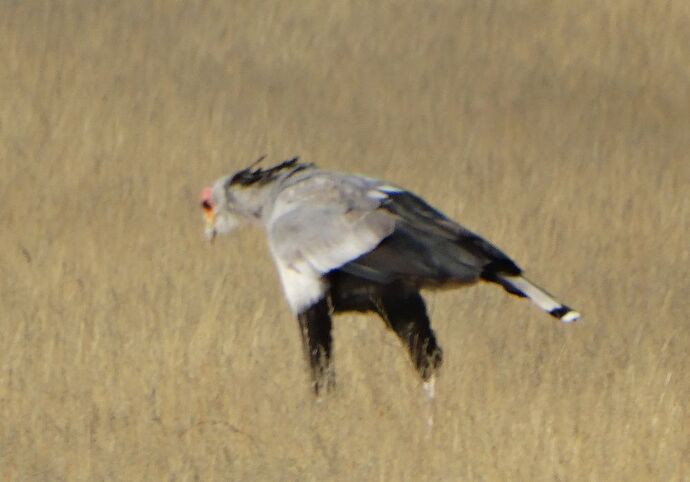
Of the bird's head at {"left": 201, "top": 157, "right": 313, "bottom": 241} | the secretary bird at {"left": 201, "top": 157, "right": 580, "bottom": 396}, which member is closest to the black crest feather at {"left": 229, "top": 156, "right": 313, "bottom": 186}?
the bird's head at {"left": 201, "top": 157, "right": 313, "bottom": 241}

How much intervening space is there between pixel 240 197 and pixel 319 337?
1.03 metres

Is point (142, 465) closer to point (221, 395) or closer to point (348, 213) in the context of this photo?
point (221, 395)

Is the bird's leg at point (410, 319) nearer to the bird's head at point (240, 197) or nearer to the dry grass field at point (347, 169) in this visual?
the dry grass field at point (347, 169)

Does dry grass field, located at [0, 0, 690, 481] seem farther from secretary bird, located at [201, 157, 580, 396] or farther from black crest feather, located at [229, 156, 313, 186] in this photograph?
black crest feather, located at [229, 156, 313, 186]

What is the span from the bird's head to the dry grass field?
395 mm

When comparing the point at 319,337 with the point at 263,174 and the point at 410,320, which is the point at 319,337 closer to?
the point at 410,320

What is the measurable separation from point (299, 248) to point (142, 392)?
0.86 metres

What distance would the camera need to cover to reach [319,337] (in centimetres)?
659

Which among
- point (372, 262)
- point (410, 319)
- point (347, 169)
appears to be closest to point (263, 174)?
point (372, 262)

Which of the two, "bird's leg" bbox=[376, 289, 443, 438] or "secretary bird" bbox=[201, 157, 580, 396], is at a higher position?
"secretary bird" bbox=[201, 157, 580, 396]

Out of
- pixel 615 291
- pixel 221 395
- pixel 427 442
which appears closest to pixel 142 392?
pixel 221 395

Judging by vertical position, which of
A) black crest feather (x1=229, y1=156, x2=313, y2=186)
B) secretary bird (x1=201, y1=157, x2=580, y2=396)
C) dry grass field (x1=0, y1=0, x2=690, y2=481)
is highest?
black crest feather (x1=229, y1=156, x2=313, y2=186)

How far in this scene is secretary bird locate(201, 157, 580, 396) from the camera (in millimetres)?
6520

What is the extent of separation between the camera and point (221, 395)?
21.2 ft
